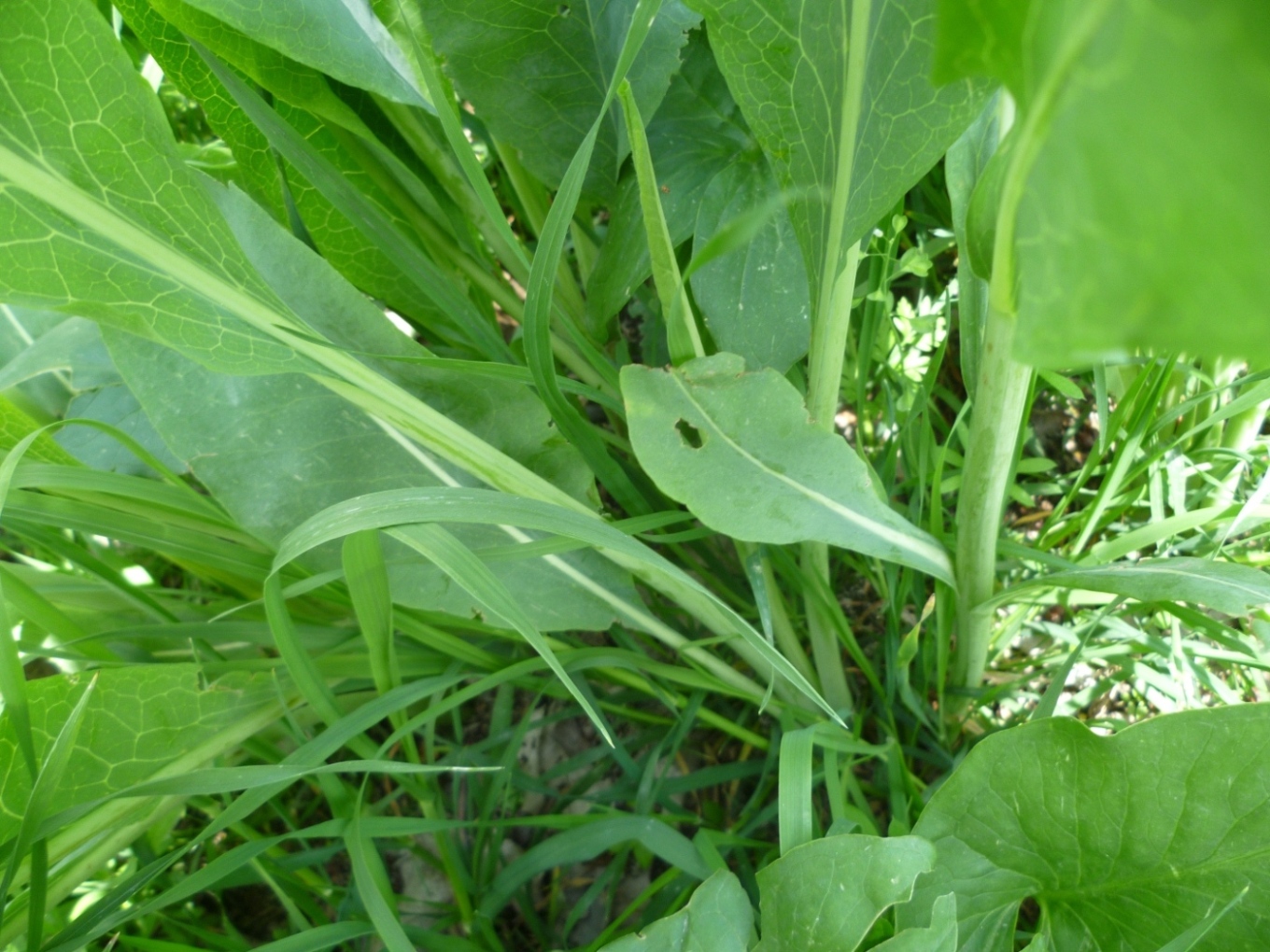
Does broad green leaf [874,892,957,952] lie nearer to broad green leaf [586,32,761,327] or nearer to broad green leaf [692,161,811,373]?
broad green leaf [692,161,811,373]

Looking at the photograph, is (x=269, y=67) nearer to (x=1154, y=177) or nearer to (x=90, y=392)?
(x=90, y=392)

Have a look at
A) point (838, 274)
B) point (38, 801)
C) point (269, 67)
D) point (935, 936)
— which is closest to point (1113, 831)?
point (935, 936)

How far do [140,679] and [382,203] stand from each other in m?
0.53

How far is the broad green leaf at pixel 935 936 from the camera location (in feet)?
1.72

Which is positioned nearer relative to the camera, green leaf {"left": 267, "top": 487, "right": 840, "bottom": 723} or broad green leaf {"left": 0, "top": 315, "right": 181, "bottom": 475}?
green leaf {"left": 267, "top": 487, "right": 840, "bottom": 723}

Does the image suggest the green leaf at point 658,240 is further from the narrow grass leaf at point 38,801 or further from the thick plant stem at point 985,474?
the narrow grass leaf at point 38,801

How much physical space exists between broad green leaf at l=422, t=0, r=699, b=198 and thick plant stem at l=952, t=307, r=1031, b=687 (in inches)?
14.1

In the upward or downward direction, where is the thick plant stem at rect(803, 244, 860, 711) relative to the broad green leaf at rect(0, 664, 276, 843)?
upward

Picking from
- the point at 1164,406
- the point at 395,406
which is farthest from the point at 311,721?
the point at 1164,406

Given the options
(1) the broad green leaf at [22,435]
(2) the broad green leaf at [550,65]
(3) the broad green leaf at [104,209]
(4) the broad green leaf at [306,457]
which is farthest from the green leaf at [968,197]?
(1) the broad green leaf at [22,435]

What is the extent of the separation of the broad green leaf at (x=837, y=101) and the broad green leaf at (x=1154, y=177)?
29cm

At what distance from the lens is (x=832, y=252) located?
0.59 meters

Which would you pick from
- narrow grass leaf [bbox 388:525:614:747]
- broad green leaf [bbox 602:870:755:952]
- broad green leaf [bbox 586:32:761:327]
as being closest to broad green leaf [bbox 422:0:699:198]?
broad green leaf [bbox 586:32:761:327]

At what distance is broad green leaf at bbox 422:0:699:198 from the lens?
724mm
